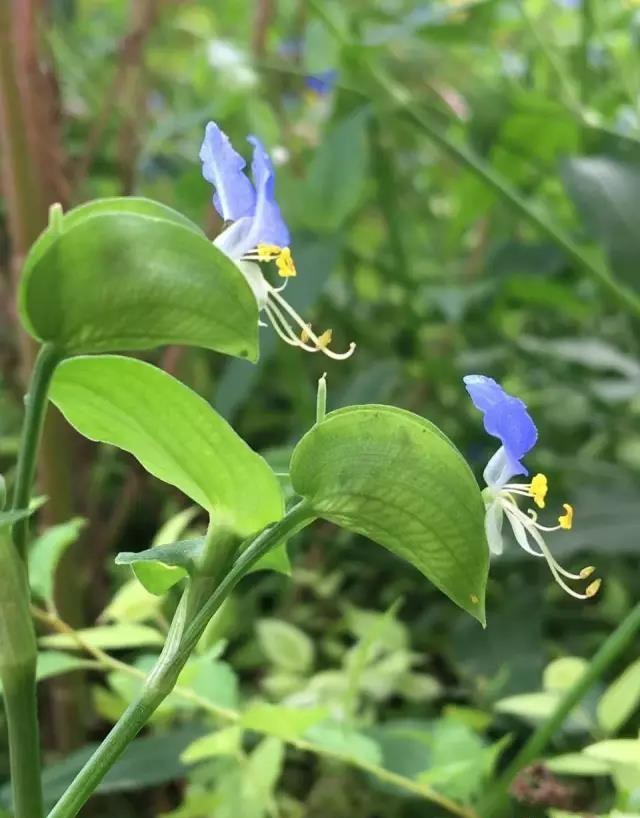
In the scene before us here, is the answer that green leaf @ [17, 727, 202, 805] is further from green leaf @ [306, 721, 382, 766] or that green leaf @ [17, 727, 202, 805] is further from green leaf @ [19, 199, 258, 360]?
green leaf @ [19, 199, 258, 360]

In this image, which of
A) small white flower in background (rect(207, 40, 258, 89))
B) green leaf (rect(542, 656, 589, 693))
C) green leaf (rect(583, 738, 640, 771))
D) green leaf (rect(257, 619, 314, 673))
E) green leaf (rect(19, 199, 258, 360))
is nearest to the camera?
green leaf (rect(19, 199, 258, 360))

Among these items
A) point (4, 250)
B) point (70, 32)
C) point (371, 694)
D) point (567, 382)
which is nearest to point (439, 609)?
point (371, 694)

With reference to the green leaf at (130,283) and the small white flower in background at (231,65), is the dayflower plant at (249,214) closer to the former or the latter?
the green leaf at (130,283)

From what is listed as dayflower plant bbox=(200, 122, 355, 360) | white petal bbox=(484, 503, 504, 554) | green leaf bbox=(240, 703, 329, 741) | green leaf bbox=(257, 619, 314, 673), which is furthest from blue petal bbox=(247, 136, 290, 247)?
green leaf bbox=(257, 619, 314, 673)

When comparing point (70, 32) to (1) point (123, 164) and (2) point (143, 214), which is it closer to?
(1) point (123, 164)

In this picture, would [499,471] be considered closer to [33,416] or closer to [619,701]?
[33,416]

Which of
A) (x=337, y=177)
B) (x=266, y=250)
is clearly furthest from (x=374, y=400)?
(x=266, y=250)

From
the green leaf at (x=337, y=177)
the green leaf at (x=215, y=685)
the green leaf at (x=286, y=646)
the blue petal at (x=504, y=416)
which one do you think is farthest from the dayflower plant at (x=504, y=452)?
the green leaf at (x=337, y=177)
